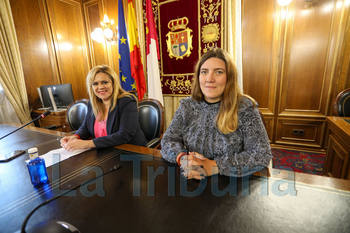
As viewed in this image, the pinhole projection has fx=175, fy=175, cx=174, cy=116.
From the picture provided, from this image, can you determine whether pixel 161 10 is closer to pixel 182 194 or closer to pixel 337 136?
pixel 337 136

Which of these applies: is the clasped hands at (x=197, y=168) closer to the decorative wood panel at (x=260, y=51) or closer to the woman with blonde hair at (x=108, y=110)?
the woman with blonde hair at (x=108, y=110)

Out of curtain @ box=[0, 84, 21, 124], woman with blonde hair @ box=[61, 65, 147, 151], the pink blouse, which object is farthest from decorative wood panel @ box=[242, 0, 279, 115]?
curtain @ box=[0, 84, 21, 124]

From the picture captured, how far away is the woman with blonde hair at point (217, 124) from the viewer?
911 millimetres

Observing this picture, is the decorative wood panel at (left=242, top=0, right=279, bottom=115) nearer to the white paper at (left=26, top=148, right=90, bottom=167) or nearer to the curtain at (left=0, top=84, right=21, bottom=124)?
the white paper at (left=26, top=148, right=90, bottom=167)

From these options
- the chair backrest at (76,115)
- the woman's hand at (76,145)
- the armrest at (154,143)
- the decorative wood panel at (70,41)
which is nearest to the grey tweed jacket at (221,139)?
the armrest at (154,143)

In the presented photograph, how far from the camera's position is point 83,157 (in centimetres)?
105

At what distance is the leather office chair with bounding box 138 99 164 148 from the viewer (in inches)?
62.9

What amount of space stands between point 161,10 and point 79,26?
82.5 inches

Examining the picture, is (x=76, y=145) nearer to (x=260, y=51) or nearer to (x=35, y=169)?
(x=35, y=169)

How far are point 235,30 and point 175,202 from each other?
2.77m

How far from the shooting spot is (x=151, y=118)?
1.63 meters

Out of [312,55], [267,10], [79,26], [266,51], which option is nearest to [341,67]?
[312,55]

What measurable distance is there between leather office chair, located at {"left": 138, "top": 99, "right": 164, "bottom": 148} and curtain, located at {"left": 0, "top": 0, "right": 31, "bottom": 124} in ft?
9.20

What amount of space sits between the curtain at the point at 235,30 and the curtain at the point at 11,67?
3.54 metres
